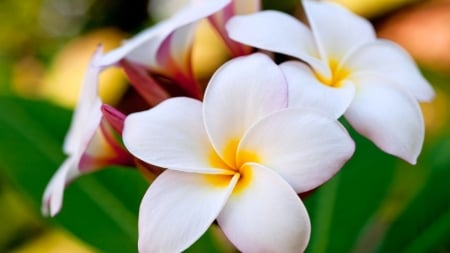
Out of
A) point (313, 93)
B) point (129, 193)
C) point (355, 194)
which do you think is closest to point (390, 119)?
point (313, 93)

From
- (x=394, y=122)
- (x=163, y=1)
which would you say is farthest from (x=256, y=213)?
(x=163, y=1)

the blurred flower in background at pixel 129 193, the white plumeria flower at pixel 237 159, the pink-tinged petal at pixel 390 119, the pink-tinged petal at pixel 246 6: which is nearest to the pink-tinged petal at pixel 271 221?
the white plumeria flower at pixel 237 159

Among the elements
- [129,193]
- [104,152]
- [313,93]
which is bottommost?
[129,193]

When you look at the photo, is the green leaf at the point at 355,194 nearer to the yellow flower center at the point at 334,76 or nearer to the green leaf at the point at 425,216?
the green leaf at the point at 425,216

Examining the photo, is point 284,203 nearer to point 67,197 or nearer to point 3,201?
point 67,197

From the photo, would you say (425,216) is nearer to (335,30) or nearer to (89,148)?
(335,30)

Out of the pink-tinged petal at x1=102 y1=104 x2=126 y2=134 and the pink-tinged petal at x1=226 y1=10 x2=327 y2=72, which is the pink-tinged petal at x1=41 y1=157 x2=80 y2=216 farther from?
the pink-tinged petal at x1=226 y1=10 x2=327 y2=72
